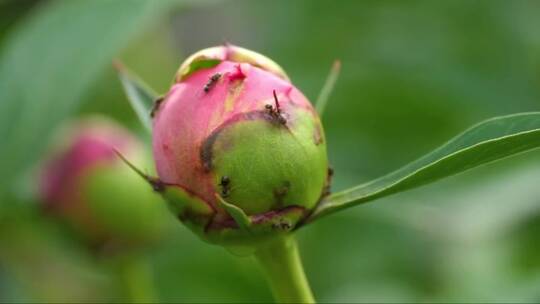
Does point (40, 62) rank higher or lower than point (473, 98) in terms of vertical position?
higher

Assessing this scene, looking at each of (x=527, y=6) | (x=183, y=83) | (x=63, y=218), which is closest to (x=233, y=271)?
(x=63, y=218)

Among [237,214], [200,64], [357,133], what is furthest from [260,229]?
[357,133]

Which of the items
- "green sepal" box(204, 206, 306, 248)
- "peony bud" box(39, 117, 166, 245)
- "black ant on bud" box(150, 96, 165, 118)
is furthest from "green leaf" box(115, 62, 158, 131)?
"peony bud" box(39, 117, 166, 245)

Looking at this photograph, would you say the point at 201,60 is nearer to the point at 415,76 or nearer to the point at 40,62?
the point at 40,62

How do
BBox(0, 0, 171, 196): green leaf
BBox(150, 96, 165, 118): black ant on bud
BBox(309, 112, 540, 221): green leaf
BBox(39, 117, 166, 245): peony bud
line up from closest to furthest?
BBox(309, 112, 540, 221): green leaf
BBox(150, 96, 165, 118): black ant on bud
BBox(0, 0, 171, 196): green leaf
BBox(39, 117, 166, 245): peony bud

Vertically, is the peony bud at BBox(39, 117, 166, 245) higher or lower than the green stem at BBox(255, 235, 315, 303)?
lower

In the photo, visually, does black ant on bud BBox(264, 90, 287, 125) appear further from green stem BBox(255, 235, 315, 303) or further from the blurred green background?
the blurred green background

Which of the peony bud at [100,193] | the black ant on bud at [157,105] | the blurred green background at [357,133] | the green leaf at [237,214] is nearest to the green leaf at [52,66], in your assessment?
the blurred green background at [357,133]
